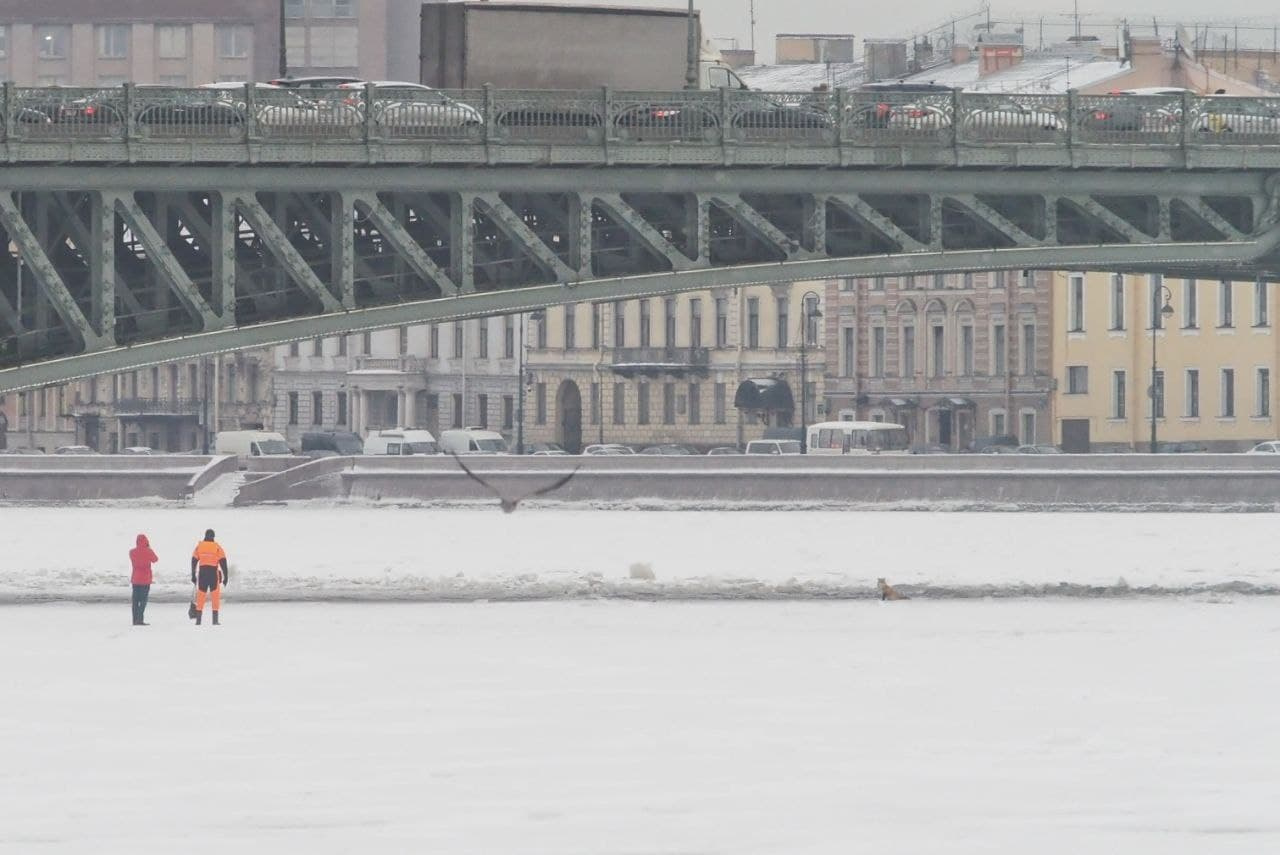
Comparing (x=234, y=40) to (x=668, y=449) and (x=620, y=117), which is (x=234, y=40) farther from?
(x=620, y=117)

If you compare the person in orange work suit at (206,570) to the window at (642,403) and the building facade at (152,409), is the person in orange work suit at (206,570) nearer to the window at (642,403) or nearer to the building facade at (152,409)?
the window at (642,403)

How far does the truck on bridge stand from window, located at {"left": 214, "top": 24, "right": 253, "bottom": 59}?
71.6 m

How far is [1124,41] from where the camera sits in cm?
9888

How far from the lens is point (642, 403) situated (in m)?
112

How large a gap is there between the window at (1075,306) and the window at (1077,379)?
133 cm

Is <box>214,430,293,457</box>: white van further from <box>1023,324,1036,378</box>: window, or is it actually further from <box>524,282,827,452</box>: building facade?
<box>1023,324,1036,378</box>: window

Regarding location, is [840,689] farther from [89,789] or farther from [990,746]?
[89,789]

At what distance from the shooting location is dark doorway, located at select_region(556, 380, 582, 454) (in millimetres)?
113062

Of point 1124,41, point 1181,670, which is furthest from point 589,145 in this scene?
point 1124,41

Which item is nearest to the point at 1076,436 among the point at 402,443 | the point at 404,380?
the point at 402,443

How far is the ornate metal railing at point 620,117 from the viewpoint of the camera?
40.7 m

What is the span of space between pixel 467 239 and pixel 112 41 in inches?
3188

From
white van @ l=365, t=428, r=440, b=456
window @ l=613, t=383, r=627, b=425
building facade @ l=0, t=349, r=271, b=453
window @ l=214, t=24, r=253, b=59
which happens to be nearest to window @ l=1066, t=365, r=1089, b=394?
window @ l=613, t=383, r=627, b=425

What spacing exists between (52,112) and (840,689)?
17.2m
